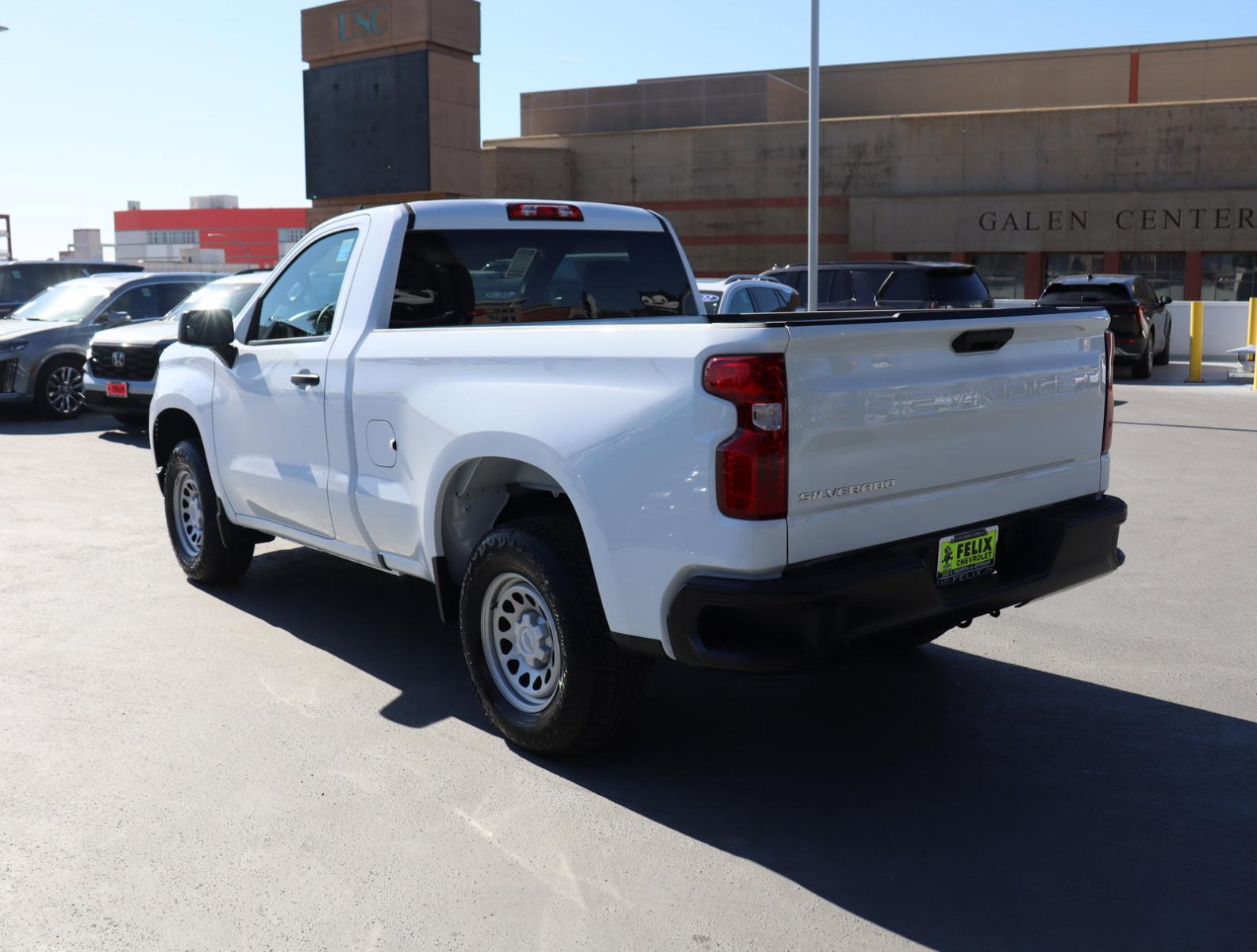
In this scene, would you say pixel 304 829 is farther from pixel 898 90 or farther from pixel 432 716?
pixel 898 90

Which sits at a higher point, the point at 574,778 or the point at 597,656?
the point at 597,656

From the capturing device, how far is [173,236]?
367 feet

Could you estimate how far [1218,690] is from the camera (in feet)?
17.0

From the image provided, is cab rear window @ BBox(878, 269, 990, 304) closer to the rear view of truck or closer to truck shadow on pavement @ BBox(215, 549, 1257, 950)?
truck shadow on pavement @ BBox(215, 549, 1257, 950)

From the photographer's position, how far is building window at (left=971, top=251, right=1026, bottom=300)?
1692 inches

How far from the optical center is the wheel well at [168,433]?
7109mm

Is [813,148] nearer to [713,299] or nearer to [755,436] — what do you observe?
[713,299]

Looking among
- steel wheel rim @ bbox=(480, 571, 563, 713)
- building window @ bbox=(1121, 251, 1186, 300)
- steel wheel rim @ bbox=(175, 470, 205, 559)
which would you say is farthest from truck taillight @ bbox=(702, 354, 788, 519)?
building window @ bbox=(1121, 251, 1186, 300)

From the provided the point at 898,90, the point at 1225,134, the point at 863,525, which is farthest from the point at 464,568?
the point at 898,90

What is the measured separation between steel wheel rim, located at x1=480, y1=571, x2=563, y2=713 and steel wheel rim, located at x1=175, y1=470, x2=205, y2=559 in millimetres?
2934

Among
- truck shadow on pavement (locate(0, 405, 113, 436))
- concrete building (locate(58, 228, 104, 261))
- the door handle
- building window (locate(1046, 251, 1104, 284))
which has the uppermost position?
concrete building (locate(58, 228, 104, 261))

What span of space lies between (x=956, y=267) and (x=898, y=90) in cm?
3959

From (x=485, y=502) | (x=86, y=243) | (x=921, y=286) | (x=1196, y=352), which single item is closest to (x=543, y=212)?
(x=485, y=502)

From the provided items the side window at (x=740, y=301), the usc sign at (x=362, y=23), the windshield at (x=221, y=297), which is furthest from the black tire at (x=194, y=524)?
the usc sign at (x=362, y=23)
